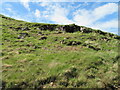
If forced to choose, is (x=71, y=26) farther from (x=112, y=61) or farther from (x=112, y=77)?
(x=112, y=77)

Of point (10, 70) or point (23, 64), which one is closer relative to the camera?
point (10, 70)

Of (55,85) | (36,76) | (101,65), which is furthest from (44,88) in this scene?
(101,65)

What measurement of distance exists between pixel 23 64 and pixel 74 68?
270 inches

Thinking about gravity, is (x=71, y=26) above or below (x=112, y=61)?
above

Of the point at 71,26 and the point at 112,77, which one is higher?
the point at 71,26

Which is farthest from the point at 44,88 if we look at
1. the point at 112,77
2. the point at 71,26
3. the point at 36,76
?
the point at 71,26

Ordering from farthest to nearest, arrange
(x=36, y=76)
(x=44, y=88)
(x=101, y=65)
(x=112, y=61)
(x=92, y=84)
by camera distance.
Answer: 1. (x=112, y=61)
2. (x=101, y=65)
3. (x=36, y=76)
4. (x=92, y=84)
5. (x=44, y=88)

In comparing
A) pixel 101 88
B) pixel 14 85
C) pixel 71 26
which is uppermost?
pixel 71 26

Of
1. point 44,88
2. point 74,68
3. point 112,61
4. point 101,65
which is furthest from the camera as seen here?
point 112,61

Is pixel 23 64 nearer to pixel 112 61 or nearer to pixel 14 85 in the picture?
pixel 14 85

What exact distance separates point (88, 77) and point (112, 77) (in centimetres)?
264

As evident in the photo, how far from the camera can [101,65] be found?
13.5 meters

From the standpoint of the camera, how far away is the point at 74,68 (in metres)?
12.2

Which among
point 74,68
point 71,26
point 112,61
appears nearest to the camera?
point 74,68
